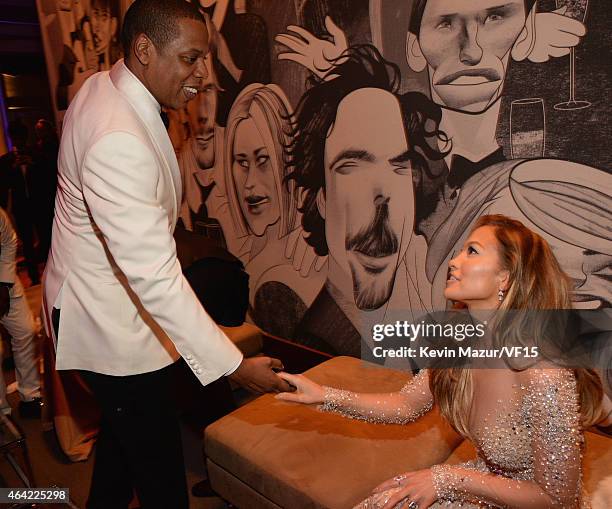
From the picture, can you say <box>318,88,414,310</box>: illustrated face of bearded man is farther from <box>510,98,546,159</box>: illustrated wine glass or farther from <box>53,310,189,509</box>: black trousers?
<box>53,310,189,509</box>: black trousers

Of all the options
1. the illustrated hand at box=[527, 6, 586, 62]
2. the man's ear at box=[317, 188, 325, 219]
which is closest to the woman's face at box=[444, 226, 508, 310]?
the illustrated hand at box=[527, 6, 586, 62]

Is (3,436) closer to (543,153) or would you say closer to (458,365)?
(458,365)

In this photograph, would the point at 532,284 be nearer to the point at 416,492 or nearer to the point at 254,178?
the point at 416,492

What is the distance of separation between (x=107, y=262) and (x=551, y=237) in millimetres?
1623

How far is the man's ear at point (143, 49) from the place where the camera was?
142 centimetres

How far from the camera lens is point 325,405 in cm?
167

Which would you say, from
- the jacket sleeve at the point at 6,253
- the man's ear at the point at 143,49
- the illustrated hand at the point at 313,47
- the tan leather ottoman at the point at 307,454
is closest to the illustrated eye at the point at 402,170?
the illustrated hand at the point at 313,47

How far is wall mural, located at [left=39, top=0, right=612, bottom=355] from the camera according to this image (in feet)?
6.33

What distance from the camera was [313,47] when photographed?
262cm

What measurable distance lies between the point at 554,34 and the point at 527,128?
1.09 ft

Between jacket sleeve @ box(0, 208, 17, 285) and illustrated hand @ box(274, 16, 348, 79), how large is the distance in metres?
1.68

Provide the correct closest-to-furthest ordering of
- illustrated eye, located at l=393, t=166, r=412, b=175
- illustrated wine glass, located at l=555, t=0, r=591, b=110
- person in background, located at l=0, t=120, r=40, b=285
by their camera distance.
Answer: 1. illustrated wine glass, located at l=555, t=0, r=591, b=110
2. illustrated eye, located at l=393, t=166, r=412, b=175
3. person in background, located at l=0, t=120, r=40, b=285

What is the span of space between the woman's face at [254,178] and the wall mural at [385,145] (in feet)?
0.03

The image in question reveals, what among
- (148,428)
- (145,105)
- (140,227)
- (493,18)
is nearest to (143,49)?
(145,105)
